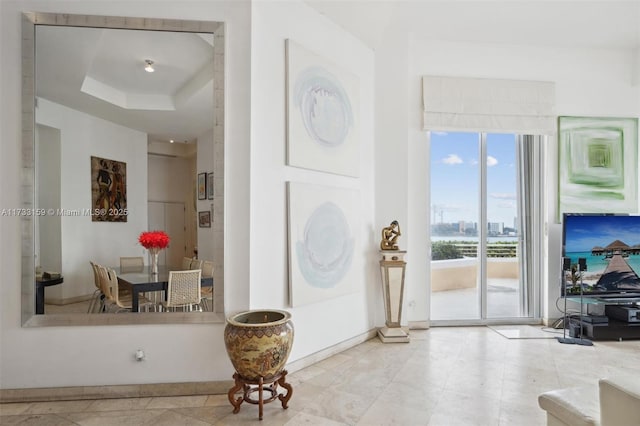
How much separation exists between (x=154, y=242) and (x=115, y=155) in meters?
0.73

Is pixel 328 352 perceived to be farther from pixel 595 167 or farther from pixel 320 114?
pixel 595 167

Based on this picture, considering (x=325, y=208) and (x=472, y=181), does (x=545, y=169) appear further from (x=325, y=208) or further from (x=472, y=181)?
(x=325, y=208)

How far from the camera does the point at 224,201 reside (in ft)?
A: 8.75

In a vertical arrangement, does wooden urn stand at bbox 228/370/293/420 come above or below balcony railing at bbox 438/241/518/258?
below

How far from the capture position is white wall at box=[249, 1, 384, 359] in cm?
281

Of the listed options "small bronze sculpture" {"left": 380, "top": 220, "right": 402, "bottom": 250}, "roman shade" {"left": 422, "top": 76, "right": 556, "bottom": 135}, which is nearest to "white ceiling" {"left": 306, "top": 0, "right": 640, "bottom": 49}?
"roman shade" {"left": 422, "top": 76, "right": 556, "bottom": 135}

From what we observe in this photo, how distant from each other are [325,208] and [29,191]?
7.50 feet

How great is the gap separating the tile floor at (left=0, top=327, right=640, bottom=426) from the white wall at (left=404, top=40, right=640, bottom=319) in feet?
3.27

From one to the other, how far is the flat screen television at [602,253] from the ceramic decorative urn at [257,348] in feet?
11.5

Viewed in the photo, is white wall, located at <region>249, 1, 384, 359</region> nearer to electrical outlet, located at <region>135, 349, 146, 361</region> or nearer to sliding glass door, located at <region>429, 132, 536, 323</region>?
electrical outlet, located at <region>135, 349, 146, 361</region>

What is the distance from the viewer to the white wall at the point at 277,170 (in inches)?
111

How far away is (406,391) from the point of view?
2678 millimetres

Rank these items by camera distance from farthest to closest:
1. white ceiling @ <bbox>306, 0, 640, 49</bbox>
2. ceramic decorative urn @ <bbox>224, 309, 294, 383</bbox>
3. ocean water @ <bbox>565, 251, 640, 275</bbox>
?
ocean water @ <bbox>565, 251, 640, 275</bbox> < white ceiling @ <bbox>306, 0, 640, 49</bbox> < ceramic decorative urn @ <bbox>224, 309, 294, 383</bbox>

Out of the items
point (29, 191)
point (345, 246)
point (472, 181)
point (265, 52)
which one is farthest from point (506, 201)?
point (29, 191)
